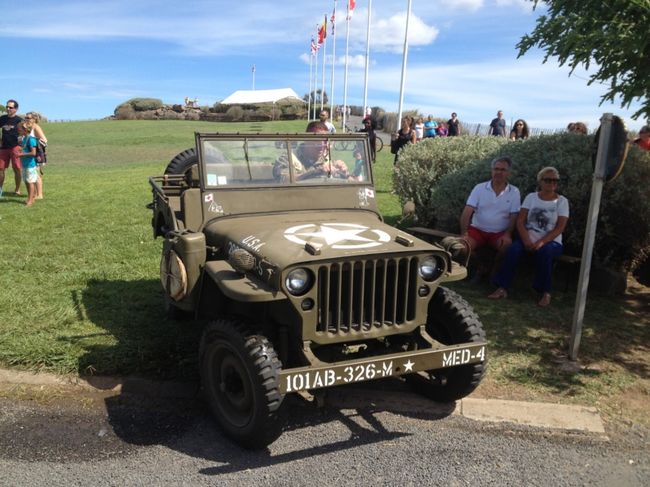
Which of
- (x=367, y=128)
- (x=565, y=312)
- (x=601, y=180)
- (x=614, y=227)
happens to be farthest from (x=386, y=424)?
(x=367, y=128)

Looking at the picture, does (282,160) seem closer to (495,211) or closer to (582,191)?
(495,211)

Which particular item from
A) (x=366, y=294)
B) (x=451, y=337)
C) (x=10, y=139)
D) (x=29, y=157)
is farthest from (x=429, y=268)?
(x=10, y=139)

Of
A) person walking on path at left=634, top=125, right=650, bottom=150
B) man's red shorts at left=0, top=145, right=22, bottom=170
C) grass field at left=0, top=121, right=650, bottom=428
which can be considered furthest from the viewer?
man's red shorts at left=0, top=145, right=22, bottom=170

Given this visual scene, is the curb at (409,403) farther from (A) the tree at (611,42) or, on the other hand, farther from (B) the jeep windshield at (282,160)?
(A) the tree at (611,42)

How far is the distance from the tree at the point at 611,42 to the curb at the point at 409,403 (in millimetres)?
3038

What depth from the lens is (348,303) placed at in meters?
3.68

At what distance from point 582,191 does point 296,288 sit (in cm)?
453

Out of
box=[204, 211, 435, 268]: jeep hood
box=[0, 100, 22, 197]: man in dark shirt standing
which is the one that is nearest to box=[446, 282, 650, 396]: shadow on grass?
box=[204, 211, 435, 268]: jeep hood

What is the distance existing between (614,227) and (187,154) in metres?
5.06

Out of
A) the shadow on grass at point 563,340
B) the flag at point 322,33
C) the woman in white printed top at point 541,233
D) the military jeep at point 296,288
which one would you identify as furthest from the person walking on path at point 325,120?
the flag at point 322,33

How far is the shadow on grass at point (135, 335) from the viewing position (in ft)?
15.5

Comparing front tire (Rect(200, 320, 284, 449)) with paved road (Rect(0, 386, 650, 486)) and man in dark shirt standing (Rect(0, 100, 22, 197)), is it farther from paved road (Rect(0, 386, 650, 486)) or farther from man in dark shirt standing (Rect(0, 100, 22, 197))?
man in dark shirt standing (Rect(0, 100, 22, 197))

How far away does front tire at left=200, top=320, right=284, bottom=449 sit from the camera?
136 inches

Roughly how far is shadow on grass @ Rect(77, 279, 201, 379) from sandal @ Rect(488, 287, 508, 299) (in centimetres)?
310
